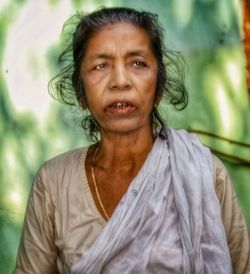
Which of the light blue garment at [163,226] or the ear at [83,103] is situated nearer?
the light blue garment at [163,226]

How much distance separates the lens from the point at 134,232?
269 centimetres

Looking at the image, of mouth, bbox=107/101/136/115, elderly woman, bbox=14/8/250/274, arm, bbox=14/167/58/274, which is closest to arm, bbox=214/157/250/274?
elderly woman, bbox=14/8/250/274

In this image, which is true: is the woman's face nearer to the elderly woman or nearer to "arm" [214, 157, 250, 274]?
the elderly woman

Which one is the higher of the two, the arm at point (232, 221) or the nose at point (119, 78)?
the nose at point (119, 78)

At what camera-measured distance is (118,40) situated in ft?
9.16

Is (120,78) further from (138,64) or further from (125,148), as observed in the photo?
(125,148)

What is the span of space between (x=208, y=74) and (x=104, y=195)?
1.16 meters

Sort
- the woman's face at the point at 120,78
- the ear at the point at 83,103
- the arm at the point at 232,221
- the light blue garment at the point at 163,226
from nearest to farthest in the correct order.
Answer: the light blue garment at the point at 163,226 → the woman's face at the point at 120,78 → the arm at the point at 232,221 → the ear at the point at 83,103

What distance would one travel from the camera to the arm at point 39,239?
2871mm

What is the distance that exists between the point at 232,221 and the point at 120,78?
2.46ft

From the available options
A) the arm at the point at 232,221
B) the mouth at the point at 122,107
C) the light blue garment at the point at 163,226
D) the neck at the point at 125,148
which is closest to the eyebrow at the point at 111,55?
the mouth at the point at 122,107

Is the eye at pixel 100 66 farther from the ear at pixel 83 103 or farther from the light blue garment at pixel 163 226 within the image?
the light blue garment at pixel 163 226

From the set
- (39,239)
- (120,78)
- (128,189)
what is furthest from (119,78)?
(39,239)

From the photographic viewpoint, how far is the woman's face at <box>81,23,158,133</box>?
2760 mm
